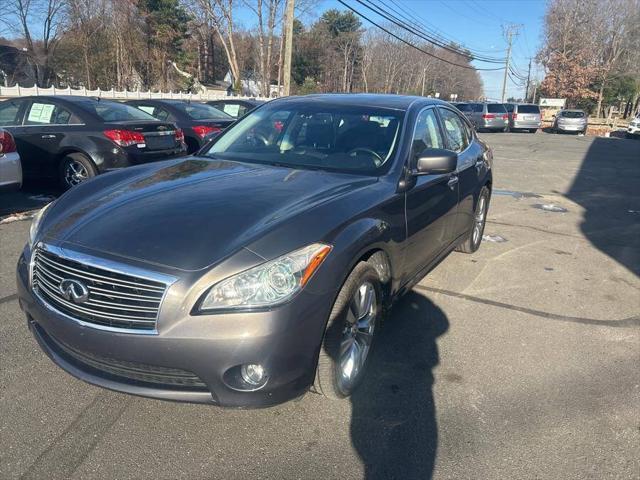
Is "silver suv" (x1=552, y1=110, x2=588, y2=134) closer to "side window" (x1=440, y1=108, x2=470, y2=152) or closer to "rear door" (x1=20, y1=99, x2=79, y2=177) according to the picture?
"side window" (x1=440, y1=108, x2=470, y2=152)

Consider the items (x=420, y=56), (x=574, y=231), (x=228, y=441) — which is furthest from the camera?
(x=420, y=56)

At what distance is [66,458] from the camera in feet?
7.82

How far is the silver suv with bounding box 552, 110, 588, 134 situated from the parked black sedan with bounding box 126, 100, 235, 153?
2600 centimetres

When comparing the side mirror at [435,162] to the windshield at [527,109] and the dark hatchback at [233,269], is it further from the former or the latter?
the windshield at [527,109]

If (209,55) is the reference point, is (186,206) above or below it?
below

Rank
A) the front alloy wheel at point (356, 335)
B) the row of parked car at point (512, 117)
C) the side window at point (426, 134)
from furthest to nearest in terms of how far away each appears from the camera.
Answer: the row of parked car at point (512, 117)
the side window at point (426, 134)
the front alloy wheel at point (356, 335)

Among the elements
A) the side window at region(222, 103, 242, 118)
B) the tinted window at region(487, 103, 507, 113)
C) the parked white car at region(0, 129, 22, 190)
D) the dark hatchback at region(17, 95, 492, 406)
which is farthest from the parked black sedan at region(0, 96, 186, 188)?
the tinted window at region(487, 103, 507, 113)

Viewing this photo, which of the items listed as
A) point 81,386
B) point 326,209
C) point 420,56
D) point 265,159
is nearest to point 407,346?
point 326,209

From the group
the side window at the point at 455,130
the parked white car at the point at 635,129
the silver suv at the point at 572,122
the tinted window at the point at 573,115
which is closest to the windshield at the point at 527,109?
the silver suv at the point at 572,122

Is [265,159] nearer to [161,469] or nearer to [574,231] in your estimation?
[161,469]

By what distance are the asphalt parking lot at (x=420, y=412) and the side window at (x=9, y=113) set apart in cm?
446

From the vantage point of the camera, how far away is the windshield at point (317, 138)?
358cm

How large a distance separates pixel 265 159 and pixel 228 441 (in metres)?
2.00

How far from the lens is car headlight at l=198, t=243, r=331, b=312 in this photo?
222cm
